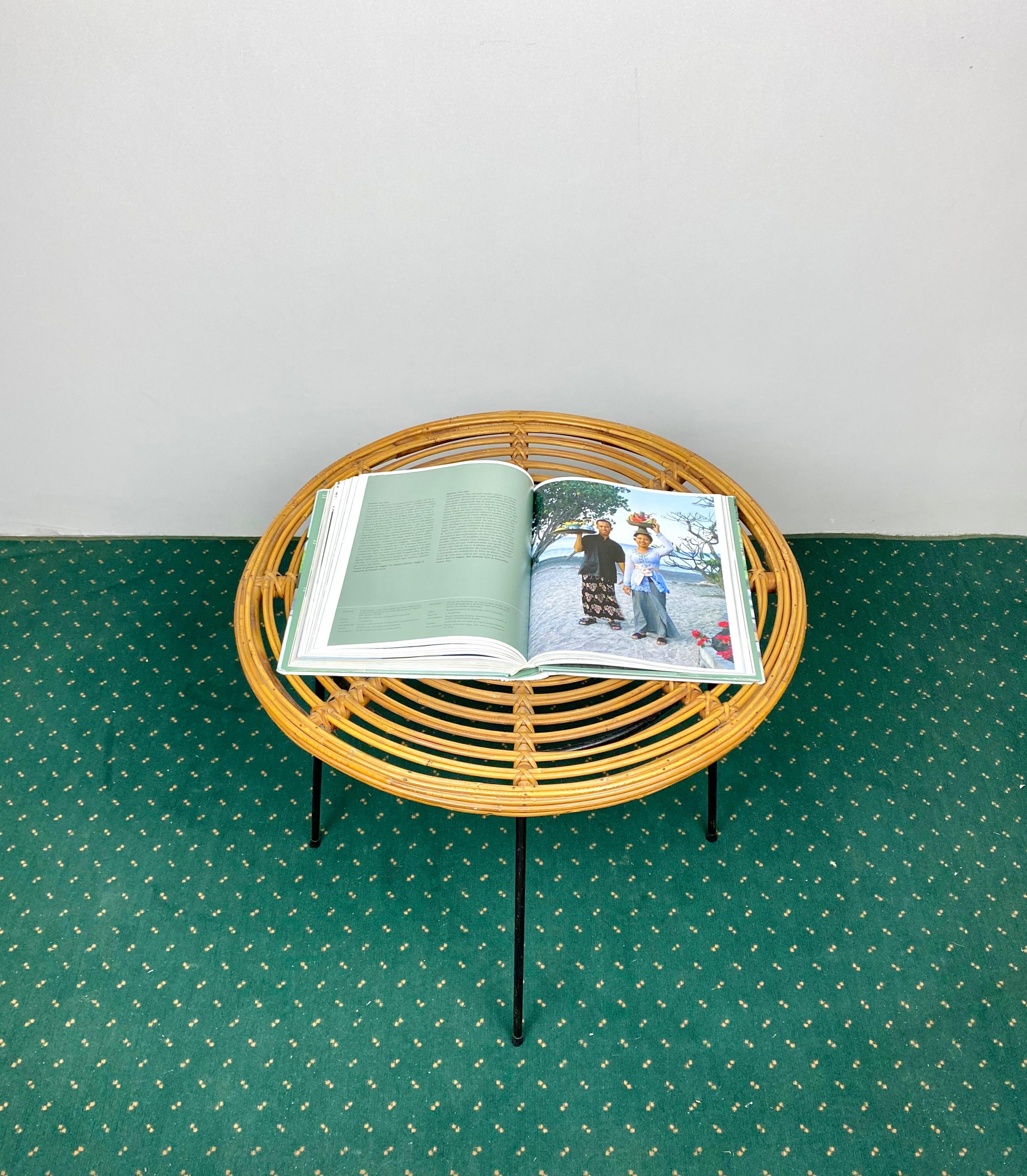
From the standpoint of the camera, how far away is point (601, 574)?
106cm

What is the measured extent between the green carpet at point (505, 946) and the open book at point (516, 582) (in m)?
0.44

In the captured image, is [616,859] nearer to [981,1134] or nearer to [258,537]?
[981,1134]

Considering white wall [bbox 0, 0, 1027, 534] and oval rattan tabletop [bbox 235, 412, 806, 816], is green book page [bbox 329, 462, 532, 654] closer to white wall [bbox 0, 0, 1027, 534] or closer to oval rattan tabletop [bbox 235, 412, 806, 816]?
oval rattan tabletop [bbox 235, 412, 806, 816]

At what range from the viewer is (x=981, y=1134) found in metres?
1.05

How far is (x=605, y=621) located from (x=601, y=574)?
3.1 inches

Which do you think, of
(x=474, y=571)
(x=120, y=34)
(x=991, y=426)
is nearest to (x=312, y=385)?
(x=120, y=34)

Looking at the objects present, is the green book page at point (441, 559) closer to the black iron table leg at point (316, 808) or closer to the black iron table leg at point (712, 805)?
the black iron table leg at point (316, 808)

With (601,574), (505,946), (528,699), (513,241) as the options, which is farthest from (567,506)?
(505,946)

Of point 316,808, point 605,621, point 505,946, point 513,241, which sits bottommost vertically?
point 505,946

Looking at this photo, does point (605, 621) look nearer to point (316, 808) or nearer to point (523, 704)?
point (523, 704)

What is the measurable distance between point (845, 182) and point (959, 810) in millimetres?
915

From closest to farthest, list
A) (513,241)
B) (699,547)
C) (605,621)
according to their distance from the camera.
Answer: (605,621)
(699,547)
(513,241)

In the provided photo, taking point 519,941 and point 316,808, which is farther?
point 316,808

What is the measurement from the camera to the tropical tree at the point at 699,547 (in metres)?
1.07
